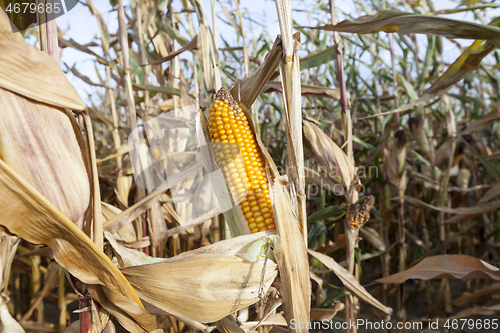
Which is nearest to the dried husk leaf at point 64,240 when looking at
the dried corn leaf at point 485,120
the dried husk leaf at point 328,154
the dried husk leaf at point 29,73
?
the dried husk leaf at point 29,73

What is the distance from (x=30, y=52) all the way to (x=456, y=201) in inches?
165

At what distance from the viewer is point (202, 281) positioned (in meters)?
0.89

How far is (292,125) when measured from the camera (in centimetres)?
97

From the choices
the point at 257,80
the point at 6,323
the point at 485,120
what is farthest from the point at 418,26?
the point at 6,323

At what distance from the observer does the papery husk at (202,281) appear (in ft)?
2.92

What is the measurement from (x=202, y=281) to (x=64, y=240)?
0.35m

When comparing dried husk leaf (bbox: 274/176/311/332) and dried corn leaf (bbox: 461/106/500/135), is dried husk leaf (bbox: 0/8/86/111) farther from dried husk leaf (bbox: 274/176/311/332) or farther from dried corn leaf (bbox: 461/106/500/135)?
dried corn leaf (bbox: 461/106/500/135)

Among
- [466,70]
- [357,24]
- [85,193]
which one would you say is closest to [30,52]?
[85,193]

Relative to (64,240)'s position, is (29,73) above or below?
above

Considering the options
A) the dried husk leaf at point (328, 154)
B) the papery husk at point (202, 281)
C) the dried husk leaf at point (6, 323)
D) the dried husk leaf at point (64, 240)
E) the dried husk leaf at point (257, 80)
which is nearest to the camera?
the dried husk leaf at point (64, 240)

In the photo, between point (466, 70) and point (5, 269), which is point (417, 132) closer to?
point (466, 70)

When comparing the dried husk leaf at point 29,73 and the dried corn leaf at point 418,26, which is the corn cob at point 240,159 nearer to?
the dried husk leaf at point 29,73

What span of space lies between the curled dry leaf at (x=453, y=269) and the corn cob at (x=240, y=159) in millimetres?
886

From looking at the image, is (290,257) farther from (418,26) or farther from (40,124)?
Result: (418,26)
